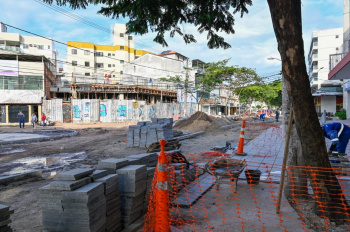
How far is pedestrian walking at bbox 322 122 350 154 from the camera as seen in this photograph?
620 cm

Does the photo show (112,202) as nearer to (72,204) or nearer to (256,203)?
(72,204)

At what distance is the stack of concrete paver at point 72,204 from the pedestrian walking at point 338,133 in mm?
5863

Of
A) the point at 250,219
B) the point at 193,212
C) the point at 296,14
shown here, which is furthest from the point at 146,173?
the point at 296,14

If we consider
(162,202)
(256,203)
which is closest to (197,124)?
(256,203)

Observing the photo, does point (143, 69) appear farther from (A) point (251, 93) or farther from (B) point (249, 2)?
(B) point (249, 2)

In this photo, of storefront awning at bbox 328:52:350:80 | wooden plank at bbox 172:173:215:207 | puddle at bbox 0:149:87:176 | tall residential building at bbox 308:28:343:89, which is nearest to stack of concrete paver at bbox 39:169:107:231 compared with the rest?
wooden plank at bbox 172:173:215:207

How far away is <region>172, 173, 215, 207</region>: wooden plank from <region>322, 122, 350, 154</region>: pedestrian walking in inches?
127

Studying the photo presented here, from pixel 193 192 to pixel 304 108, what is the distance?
2682mm

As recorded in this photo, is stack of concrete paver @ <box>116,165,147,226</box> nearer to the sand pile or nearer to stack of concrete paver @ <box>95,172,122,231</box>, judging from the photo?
stack of concrete paver @ <box>95,172,122,231</box>

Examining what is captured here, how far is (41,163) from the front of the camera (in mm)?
8891

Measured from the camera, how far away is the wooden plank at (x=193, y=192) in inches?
175

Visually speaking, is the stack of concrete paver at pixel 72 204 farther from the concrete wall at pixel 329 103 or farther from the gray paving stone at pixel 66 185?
the concrete wall at pixel 329 103

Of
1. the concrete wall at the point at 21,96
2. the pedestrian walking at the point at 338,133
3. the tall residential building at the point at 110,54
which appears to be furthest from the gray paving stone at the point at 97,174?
the tall residential building at the point at 110,54

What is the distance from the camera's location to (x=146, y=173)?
4.01 meters
